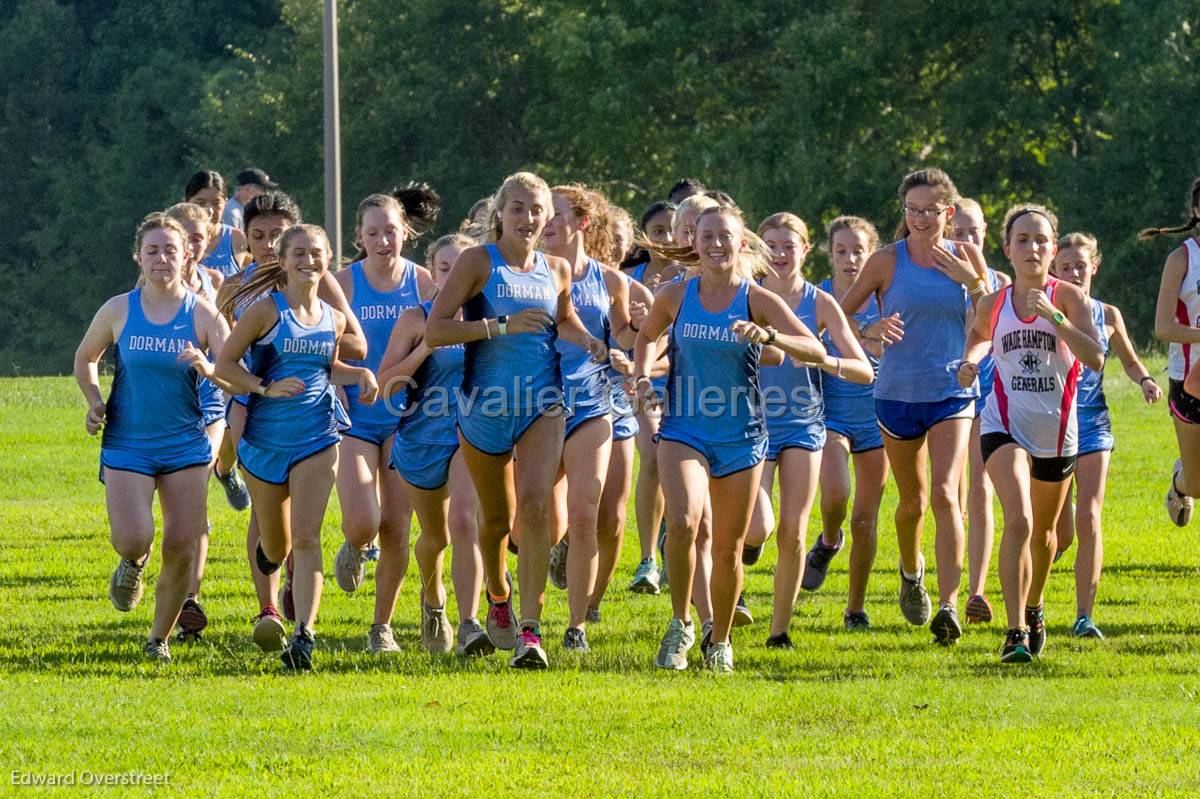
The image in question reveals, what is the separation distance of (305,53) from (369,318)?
131 feet

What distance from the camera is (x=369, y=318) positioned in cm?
1029

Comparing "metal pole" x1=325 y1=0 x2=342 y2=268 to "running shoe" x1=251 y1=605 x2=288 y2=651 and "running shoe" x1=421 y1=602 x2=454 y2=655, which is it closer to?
"running shoe" x1=421 y1=602 x2=454 y2=655

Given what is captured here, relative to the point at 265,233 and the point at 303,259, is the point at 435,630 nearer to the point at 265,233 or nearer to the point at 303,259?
the point at 303,259

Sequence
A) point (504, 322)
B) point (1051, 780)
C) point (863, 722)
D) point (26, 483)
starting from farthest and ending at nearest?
1. point (26, 483)
2. point (504, 322)
3. point (863, 722)
4. point (1051, 780)

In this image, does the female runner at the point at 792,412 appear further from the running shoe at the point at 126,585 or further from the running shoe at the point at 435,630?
the running shoe at the point at 126,585

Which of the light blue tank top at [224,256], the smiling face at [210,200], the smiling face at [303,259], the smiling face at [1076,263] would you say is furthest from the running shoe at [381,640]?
the light blue tank top at [224,256]

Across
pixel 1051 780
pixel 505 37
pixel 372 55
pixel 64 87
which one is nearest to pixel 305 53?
pixel 372 55

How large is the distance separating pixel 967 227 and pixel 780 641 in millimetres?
2547

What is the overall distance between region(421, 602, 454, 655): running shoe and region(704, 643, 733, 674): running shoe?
4.69 ft

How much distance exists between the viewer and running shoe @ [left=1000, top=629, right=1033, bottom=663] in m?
9.24

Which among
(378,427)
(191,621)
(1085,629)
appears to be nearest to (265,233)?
(378,427)

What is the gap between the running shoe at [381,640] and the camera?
9.83 m

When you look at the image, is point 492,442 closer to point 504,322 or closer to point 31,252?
point 504,322

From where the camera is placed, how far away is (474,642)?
9.60 m
